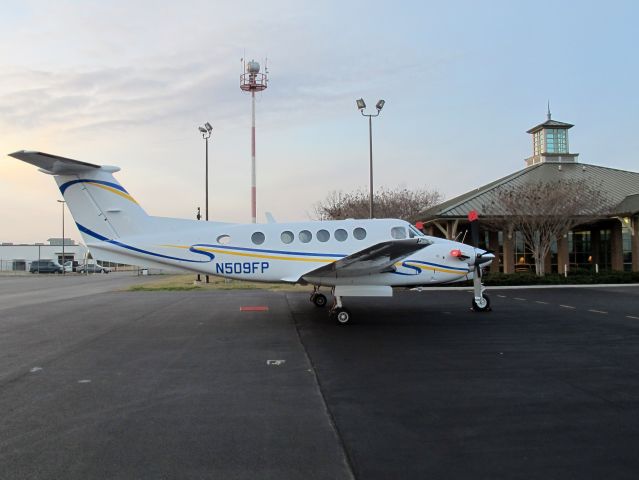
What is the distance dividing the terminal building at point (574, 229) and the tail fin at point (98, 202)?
2129 cm

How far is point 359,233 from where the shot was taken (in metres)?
13.4

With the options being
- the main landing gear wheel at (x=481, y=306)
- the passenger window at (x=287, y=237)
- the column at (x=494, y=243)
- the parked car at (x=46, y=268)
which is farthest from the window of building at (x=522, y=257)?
the parked car at (x=46, y=268)

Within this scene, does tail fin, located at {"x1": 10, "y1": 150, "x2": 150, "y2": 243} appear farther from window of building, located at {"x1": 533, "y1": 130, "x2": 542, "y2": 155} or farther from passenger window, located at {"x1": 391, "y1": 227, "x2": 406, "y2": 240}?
window of building, located at {"x1": 533, "y1": 130, "x2": 542, "y2": 155}

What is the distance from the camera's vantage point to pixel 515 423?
16.6 feet

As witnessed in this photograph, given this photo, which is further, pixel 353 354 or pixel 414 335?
pixel 414 335

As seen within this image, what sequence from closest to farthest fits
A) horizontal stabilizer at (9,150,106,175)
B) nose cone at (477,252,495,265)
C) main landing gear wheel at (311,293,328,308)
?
horizontal stabilizer at (9,150,106,175)
nose cone at (477,252,495,265)
main landing gear wheel at (311,293,328,308)

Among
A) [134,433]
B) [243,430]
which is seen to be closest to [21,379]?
[134,433]

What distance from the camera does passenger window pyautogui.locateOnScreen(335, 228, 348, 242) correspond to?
13328mm

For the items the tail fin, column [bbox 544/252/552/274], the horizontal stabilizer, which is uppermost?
the horizontal stabilizer

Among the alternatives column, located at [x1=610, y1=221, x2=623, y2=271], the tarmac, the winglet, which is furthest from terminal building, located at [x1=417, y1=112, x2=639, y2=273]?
the winglet

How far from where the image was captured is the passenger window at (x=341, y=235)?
1333 centimetres

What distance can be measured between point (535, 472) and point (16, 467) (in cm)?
424

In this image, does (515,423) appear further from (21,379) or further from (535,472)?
(21,379)

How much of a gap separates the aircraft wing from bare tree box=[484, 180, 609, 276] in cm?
1851
